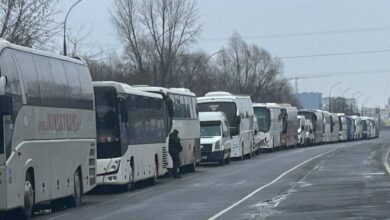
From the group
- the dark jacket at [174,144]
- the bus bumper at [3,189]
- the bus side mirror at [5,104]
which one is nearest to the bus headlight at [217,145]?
the dark jacket at [174,144]

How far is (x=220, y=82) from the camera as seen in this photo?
11188 cm

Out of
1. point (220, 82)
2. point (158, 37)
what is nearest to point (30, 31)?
point (158, 37)

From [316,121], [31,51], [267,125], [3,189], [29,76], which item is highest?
[31,51]

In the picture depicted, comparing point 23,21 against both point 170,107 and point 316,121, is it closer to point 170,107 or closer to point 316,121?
point 170,107

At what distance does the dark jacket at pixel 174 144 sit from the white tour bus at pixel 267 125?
31.8 metres

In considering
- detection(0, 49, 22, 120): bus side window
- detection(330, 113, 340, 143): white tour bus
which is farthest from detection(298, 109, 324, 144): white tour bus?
detection(0, 49, 22, 120): bus side window

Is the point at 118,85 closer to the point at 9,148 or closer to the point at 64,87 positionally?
the point at 64,87

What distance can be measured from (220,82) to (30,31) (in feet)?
250

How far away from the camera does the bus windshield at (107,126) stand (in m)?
29.3

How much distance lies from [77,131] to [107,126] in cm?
461

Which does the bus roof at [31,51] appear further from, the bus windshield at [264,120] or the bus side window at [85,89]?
the bus windshield at [264,120]

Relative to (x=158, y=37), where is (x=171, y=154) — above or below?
below

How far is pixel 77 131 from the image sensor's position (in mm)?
24859

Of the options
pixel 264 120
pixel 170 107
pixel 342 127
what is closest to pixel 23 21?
pixel 170 107
